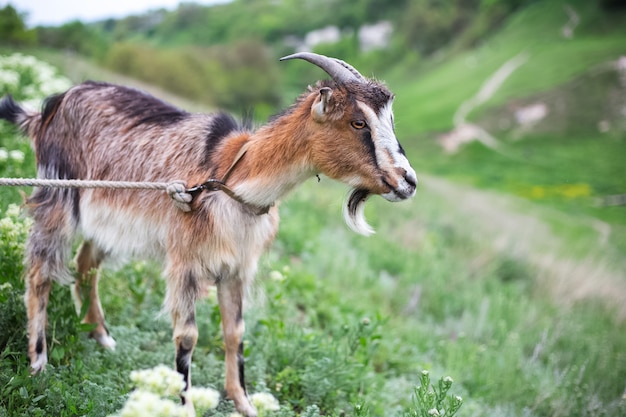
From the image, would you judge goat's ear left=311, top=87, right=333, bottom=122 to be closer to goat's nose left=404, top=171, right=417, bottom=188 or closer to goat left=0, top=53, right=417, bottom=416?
goat left=0, top=53, right=417, bottom=416

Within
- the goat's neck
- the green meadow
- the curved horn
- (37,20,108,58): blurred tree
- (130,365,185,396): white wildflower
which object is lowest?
(37,20,108,58): blurred tree

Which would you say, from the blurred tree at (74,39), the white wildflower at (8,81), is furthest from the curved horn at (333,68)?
the blurred tree at (74,39)

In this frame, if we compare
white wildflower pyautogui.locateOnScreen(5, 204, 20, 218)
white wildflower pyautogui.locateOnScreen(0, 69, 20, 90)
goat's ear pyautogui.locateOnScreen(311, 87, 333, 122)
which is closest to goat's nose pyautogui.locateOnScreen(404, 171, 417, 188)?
goat's ear pyautogui.locateOnScreen(311, 87, 333, 122)

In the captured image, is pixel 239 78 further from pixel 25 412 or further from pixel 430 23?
pixel 25 412

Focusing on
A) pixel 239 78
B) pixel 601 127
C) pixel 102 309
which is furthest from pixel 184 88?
pixel 102 309

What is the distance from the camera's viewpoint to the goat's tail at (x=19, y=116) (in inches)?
173

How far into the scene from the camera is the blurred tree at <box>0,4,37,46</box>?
1947 centimetres

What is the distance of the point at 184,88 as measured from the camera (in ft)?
130

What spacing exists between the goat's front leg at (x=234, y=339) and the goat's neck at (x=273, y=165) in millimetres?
682

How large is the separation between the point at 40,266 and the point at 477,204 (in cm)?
1356

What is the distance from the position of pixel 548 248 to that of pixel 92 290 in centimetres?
956

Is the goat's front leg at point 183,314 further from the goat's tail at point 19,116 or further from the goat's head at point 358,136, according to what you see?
the goat's tail at point 19,116

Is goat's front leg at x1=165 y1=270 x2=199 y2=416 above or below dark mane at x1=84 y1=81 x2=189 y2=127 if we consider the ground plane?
below

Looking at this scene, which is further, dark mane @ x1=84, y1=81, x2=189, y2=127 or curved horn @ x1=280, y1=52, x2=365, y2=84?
dark mane @ x1=84, y1=81, x2=189, y2=127
